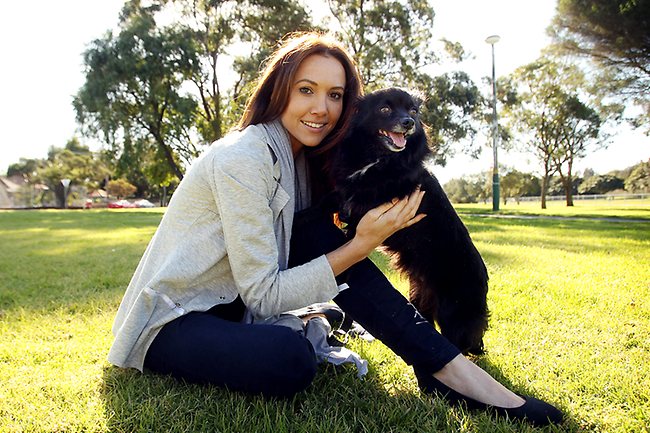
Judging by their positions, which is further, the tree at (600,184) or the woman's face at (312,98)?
the tree at (600,184)

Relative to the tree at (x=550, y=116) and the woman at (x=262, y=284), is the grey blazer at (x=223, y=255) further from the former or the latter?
the tree at (x=550, y=116)

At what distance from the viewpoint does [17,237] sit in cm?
818

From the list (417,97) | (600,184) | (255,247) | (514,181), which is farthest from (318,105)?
(600,184)

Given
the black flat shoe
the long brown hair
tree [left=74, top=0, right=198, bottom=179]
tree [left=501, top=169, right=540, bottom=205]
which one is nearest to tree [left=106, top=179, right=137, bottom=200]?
tree [left=74, top=0, right=198, bottom=179]

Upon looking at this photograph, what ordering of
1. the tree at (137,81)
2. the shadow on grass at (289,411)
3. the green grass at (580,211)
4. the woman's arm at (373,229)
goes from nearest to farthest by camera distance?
the shadow on grass at (289,411) → the woman's arm at (373,229) → the green grass at (580,211) → the tree at (137,81)

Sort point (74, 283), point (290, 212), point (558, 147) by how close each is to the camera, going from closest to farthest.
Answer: point (290, 212) → point (74, 283) → point (558, 147)

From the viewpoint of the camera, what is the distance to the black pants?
1479mm

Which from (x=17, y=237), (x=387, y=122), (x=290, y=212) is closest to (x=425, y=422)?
(x=290, y=212)

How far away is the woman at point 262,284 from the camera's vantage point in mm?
1515

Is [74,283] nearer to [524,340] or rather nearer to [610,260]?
[524,340]

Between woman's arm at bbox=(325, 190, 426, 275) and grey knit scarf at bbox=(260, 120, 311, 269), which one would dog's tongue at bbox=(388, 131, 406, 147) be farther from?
grey knit scarf at bbox=(260, 120, 311, 269)

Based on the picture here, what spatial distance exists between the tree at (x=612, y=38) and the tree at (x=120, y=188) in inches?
1846

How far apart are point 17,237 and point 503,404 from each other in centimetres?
928

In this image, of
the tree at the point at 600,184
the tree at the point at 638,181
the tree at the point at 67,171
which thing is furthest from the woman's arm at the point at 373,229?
the tree at the point at 600,184
